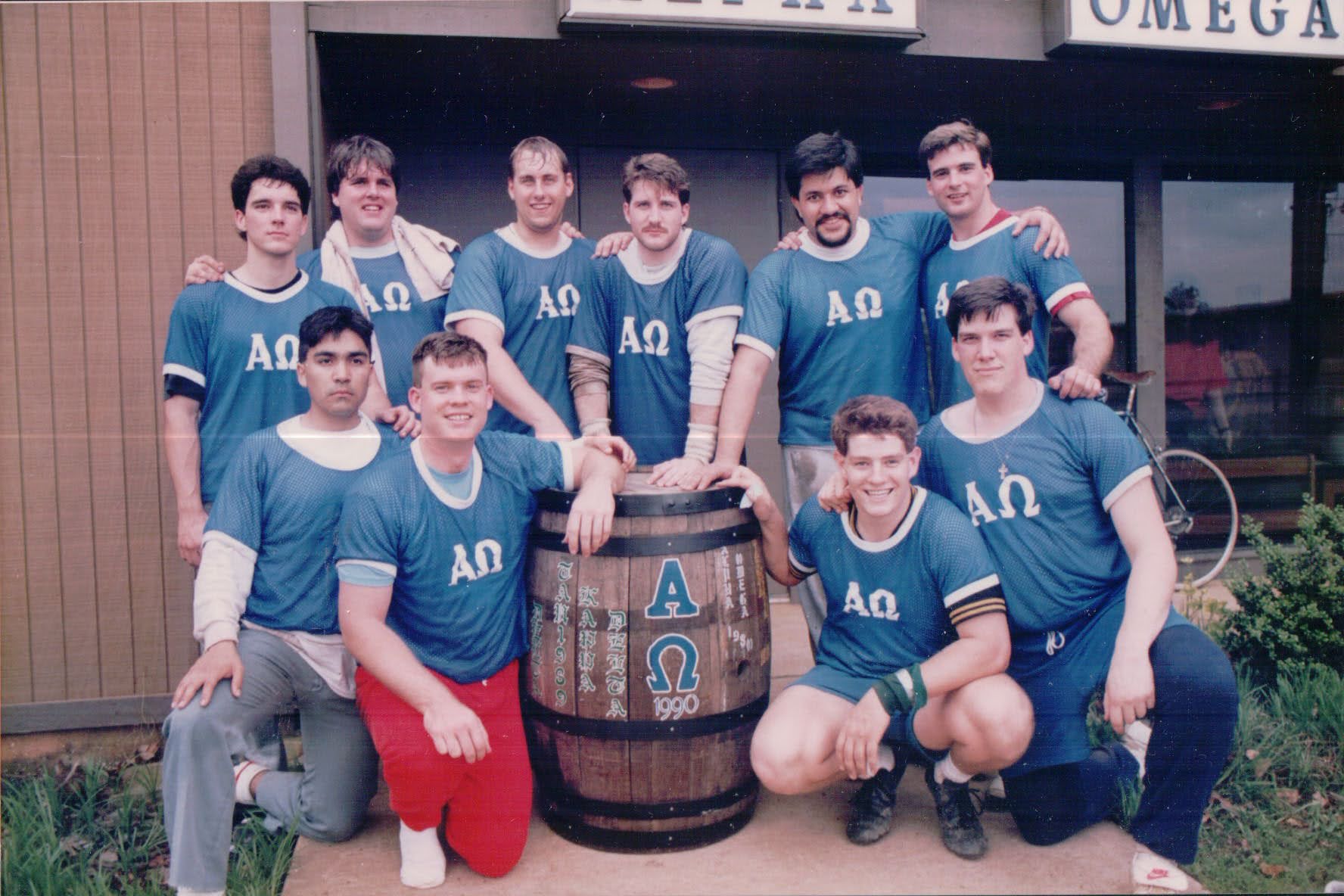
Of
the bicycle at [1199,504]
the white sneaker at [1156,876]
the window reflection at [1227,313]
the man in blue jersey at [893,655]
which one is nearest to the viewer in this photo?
the white sneaker at [1156,876]

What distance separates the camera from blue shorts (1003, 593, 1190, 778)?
9.20 ft

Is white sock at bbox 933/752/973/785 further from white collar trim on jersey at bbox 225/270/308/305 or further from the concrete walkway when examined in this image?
white collar trim on jersey at bbox 225/270/308/305

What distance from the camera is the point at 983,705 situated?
2.64 metres

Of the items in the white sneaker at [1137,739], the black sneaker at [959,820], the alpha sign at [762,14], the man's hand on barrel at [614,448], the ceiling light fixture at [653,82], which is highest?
the alpha sign at [762,14]

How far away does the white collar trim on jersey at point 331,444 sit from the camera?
9.55 ft

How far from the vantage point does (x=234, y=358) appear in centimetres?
318

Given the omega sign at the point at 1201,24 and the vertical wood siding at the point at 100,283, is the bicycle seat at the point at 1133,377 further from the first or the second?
the vertical wood siding at the point at 100,283

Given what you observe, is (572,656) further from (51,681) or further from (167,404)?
(51,681)

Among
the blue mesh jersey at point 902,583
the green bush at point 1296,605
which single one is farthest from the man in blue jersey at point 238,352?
the green bush at point 1296,605

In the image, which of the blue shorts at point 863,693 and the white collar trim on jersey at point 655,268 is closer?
the blue shorts at point 863,693

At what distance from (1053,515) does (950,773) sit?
30.8 inches

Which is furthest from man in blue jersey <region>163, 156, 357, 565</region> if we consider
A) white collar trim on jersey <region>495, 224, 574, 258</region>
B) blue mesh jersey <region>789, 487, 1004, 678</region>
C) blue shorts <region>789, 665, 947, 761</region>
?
blue shorts <region>789, 665, 947, 761</region>

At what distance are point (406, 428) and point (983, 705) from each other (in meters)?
1.87

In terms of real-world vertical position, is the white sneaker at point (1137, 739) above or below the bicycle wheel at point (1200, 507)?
below
